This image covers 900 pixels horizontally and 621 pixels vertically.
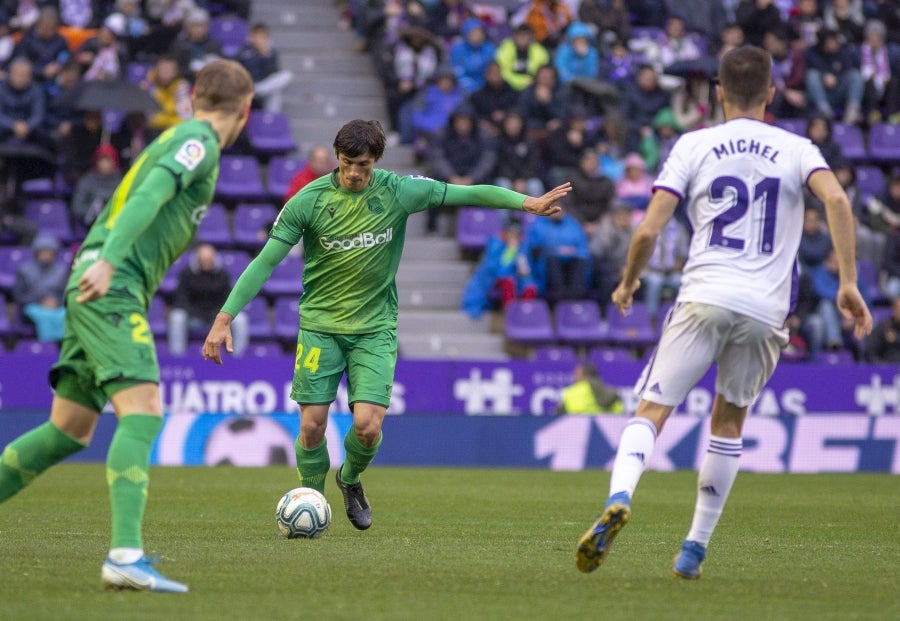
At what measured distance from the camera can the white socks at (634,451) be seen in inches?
268

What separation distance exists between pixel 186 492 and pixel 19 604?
6.98 meters

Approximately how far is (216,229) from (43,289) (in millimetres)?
2833

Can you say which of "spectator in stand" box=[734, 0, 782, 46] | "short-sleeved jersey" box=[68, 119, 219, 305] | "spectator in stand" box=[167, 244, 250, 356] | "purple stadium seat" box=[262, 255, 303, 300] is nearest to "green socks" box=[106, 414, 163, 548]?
"short-sleeved jersey" box=[68, 119, 219, 305]

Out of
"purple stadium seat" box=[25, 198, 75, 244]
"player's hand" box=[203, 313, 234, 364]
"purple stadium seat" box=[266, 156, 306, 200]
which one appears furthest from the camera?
"purple stadium seat" box=[266, 156, 306, 200]

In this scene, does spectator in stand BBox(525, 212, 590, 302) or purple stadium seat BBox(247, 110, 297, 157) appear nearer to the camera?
spectator in stand BBox(525, 212, 590, 302)

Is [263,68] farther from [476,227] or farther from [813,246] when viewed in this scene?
[813,246]

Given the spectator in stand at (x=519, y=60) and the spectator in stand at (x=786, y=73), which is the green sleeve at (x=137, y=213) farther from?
the spectator in stand at (x=786, y=73)

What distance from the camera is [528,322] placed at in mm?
21172

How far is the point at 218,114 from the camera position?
664 centimetres

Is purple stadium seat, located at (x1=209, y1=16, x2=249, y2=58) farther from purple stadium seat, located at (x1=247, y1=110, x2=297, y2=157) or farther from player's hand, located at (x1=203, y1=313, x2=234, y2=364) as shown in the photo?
player's hand, located at (x1=203, y1=313, x2=234, y2=364)

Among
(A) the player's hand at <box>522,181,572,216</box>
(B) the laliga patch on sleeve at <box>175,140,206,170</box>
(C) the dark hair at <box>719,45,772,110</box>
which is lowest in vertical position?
(A) the player's hand at <box>522,181,572,216</box>

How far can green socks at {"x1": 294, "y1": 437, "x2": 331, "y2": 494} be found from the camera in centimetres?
957

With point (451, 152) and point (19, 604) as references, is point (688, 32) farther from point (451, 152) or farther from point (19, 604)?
point (19, 604)

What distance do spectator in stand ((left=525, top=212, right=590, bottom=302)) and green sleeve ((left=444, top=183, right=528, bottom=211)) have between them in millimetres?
12024
